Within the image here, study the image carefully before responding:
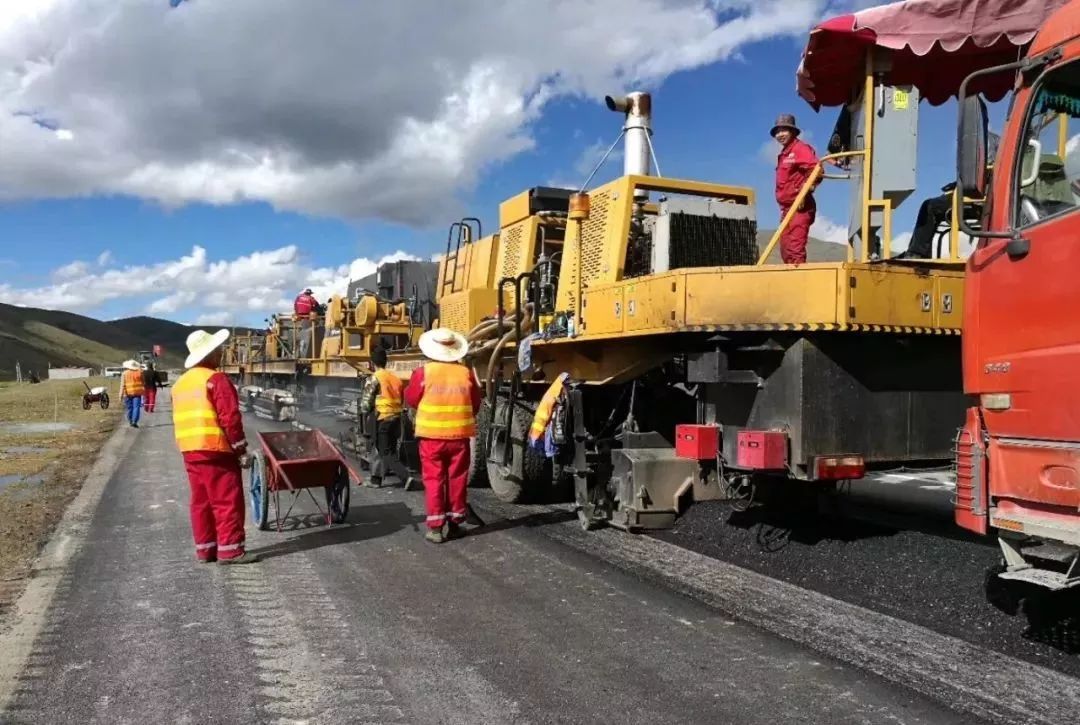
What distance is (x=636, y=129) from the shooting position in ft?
24.4

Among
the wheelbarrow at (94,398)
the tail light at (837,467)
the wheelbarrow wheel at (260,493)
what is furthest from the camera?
the wheelbarrow at (94,398)

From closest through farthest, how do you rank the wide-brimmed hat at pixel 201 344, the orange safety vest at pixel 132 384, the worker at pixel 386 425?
the wide-brimmed hat at pixel 201 344 → the worker at pixel 386 425 → the orange safety vest at pixel 132 384

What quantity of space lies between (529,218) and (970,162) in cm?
527

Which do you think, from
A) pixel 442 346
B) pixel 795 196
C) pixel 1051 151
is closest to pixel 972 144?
pixel 1051 151

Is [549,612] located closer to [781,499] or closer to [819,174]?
[781,499]

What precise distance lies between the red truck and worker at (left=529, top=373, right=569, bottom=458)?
3275 millimetres

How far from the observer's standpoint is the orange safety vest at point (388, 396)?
9492 mm

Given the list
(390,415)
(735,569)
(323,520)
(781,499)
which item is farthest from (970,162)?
(390,415)

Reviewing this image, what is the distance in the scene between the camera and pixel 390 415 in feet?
31.1

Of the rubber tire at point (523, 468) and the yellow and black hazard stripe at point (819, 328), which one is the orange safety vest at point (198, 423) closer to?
the rubber tire at point (523, 468)

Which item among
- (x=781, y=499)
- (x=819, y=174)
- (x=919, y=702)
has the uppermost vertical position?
(x=819, y=174)

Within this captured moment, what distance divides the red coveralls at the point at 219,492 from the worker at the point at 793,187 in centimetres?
394

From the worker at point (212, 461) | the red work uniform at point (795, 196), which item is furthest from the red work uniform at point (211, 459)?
the red work uniform at point (795, 196)

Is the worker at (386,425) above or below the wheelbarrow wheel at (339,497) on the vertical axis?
above
